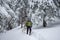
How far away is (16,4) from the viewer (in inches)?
997

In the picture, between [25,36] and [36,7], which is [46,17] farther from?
[25,36]

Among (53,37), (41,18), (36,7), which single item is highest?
(36,7)

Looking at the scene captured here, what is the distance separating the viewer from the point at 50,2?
18281mm

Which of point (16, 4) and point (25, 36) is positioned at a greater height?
point (16, 4)

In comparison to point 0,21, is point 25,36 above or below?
below

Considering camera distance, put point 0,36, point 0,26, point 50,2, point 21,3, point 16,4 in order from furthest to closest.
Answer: point 16,4
point 21,3
point 50,2
point 0,36
point 0,26

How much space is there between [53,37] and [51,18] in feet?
14.2

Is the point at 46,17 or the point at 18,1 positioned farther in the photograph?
the point at 18,1

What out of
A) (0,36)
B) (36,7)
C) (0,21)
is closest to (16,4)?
(36,7)

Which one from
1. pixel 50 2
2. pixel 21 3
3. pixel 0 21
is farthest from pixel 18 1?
pixel 0 21

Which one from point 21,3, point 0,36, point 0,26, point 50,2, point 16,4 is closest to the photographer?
point 0,26

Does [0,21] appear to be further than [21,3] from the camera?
No

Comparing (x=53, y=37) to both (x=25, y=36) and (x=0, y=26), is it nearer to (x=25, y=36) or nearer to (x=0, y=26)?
(x=25, y=36)

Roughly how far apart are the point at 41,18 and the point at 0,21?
8615 millimetres
